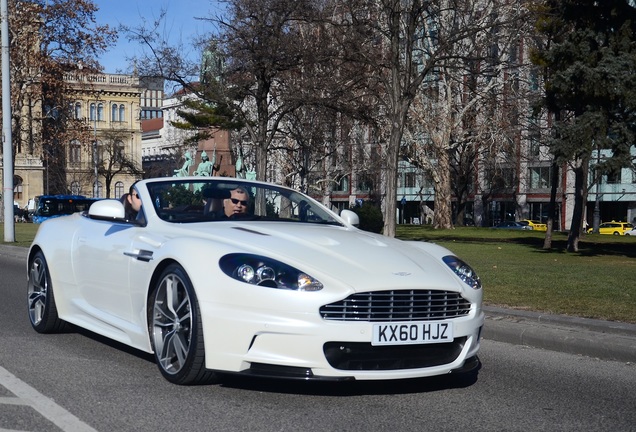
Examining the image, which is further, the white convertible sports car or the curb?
the curb

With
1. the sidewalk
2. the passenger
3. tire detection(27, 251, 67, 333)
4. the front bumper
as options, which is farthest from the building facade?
the front bumper

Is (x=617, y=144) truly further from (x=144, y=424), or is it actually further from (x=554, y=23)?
(x=144, y=424)

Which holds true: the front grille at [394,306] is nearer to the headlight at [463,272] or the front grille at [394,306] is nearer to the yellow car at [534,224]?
the headlight at [463,272]

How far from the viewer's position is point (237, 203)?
23.9 ft

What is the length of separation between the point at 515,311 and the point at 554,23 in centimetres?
2133

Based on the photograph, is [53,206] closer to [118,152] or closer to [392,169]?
[118,152]

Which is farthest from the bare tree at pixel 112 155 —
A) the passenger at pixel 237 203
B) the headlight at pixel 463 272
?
the headlight at pixel 463 272

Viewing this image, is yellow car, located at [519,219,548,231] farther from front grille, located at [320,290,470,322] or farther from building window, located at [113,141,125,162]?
front grille, located at [320,290,470,322]

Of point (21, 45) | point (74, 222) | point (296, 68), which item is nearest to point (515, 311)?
point (74, 222)

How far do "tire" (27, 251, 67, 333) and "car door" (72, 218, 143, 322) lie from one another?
2.44 feet

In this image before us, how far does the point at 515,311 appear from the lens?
9.84m

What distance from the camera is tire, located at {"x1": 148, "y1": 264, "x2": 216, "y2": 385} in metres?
5.86

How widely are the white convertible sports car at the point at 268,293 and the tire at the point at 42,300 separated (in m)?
1.19

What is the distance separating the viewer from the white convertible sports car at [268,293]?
5.52 m
